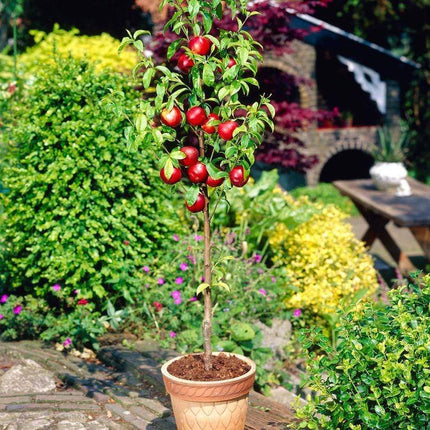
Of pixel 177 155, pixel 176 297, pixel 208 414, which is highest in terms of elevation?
pixel 177 155

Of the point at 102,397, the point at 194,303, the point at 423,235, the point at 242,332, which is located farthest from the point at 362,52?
the point at 102,397

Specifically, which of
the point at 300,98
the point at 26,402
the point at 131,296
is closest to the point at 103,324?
the point at 131,296

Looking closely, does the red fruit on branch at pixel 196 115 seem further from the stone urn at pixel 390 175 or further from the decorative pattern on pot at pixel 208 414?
the stone urn at pixel 390 175

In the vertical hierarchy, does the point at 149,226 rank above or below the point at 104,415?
above

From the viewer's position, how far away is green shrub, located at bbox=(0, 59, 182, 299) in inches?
170

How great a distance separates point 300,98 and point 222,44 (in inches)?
435

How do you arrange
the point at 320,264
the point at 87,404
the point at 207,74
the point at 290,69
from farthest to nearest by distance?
the point at 290,69 < the point at 320,264 < the point at 87,404 < the point at 207,74

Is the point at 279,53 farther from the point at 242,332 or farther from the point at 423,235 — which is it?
the point at 242,332

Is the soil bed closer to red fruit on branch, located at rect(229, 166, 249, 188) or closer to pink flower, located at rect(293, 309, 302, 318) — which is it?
red fruit on branch, located at rect(229, 166, 249, 188)

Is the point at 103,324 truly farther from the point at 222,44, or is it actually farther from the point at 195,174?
the point at 222,44

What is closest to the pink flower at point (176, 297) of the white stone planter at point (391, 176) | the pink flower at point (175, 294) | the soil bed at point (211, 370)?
the pink flower at point (175, 294)

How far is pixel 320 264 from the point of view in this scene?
5.06 meters

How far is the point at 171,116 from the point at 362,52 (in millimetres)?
11430

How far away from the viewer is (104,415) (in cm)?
320
